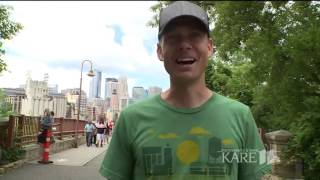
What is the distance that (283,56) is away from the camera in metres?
10.9

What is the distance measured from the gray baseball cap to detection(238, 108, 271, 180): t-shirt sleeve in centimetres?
49

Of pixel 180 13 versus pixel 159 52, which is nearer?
pixel 180 13

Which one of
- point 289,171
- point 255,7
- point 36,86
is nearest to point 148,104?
point 255,7

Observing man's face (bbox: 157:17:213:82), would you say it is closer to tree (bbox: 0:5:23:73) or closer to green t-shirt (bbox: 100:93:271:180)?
green t-shirt (bbox: 100:93:271:180)

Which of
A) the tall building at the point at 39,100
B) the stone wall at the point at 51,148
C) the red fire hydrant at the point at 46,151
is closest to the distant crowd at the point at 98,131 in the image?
the stone wall at the point at 51,148

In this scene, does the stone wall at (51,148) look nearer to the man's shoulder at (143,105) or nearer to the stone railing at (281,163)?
the stone railing at (281,163)

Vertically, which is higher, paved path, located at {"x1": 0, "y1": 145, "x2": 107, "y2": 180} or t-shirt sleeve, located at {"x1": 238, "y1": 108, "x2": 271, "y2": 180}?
t-shirt sleeve, located at {"x1": 238, "y1": 108, "x2": 271, "y2": 180}

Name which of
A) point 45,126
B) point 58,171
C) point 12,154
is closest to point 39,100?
point 45,126

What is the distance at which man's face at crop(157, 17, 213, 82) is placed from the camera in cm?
226

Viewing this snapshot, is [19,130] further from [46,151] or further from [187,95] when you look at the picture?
[187,95]

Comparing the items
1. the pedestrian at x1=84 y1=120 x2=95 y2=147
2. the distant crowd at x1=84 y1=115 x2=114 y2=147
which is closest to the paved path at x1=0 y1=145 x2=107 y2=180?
the distant crowd at x1=84 y1=115 x2=114 y2=147

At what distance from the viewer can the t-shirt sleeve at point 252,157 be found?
2.32 metres

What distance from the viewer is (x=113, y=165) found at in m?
2.38

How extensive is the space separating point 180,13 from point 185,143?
0.57 m
